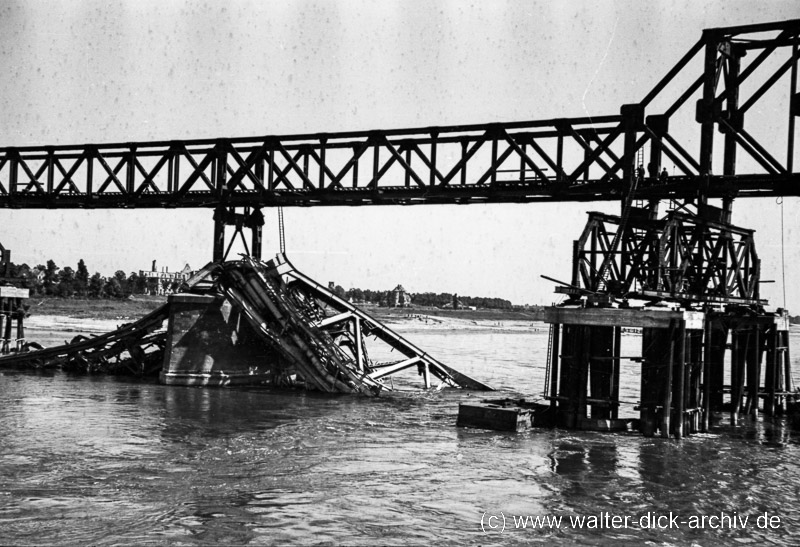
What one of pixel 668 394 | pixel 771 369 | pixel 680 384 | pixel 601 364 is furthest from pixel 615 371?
pixel 771 369

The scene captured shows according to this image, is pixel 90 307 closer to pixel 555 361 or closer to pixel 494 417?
pixel 494 417

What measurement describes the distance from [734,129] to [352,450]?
1362cm

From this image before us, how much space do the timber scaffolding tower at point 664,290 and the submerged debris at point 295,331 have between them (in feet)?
29.2

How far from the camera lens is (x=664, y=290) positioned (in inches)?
914

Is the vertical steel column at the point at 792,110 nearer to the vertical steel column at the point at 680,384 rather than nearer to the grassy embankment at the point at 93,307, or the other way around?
the vertical steel column at the point at 680,384

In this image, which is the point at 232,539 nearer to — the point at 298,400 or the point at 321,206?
the point at 298,400

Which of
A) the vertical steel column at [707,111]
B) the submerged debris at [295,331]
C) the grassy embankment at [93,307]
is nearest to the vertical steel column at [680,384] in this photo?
the vertical steel column at [707,111]

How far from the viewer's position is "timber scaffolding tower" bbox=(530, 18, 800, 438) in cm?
2211

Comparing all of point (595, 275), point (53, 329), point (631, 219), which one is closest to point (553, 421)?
point (595, 275)

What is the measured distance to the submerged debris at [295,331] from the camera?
30469mm

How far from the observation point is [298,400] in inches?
1137

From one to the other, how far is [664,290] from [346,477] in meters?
10.4

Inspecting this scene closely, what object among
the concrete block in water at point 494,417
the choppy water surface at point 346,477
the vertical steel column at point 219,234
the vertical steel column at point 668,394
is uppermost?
the vertical steel column at point 219,234

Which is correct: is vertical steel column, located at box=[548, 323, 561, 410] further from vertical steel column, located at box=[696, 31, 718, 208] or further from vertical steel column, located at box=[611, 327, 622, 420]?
vertical steel column, located at box=[696, 31, 718, 208]
